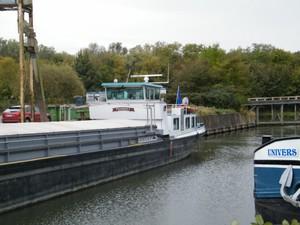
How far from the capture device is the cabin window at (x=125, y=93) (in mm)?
27906

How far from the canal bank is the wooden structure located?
3120mm

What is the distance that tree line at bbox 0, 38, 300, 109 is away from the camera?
60531 mm

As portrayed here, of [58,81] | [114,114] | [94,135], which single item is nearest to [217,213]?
[94,135]

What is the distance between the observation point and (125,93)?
92.3 ft

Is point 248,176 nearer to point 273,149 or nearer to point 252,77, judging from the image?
point 273,149

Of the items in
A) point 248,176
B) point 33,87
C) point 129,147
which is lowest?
point 248,176

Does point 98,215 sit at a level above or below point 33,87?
below

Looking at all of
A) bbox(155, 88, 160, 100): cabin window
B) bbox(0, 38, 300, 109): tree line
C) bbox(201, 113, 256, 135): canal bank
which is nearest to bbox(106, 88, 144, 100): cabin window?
bbox(155, 88, 160, 100): cabin window

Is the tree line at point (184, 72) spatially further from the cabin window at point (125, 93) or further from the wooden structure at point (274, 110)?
the cabin window at point (125, 93)

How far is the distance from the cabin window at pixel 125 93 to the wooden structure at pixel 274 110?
5039 centimetres

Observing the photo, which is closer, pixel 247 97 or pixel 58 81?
pixel 58 81

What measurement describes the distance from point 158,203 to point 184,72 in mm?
63539

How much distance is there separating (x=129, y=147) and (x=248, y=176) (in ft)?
19.5

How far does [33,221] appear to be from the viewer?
49.7 feet
